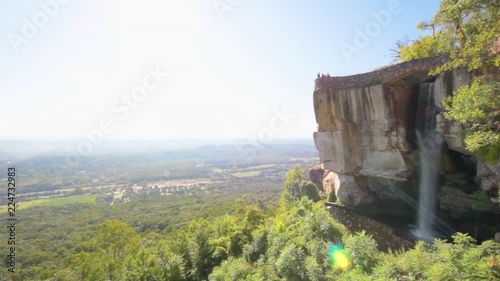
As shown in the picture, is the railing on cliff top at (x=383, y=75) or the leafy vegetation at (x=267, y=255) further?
the railing on cliff top at (x=383, y=75)

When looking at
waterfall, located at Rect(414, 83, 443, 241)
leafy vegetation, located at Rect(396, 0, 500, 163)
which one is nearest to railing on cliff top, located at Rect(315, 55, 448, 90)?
waterfall, located at Rect(414, 83, 443, 241)

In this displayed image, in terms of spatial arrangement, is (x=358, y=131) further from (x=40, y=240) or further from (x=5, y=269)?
(x=40, y=240)

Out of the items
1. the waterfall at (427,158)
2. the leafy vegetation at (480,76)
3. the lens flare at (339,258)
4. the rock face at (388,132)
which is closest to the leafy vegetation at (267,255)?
the lens flare at (339,258)

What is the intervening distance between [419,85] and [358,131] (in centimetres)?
552

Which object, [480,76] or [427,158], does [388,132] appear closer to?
[427,158]

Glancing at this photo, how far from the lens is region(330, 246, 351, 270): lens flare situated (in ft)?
36.8

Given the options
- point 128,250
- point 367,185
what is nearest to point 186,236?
point 128,250

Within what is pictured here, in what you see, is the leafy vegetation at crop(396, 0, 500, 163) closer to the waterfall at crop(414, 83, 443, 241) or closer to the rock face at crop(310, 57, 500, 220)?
the rock face at crop(310, 57, 500, 220)

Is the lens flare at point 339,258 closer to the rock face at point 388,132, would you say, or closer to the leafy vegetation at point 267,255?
the leafy vegetation at point 267,255

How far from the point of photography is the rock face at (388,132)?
15.9 m

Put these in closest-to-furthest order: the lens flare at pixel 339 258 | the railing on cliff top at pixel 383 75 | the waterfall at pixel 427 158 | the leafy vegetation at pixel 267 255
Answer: the leafy vegetation at pixel 267 255, the lens flare at pixel 339 258, the railing on cliff top at pixel 383 75, the waterfall at pixel 427 158

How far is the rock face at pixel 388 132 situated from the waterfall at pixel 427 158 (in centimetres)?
36

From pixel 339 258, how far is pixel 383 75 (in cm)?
1340

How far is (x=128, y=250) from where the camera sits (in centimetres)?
2433
